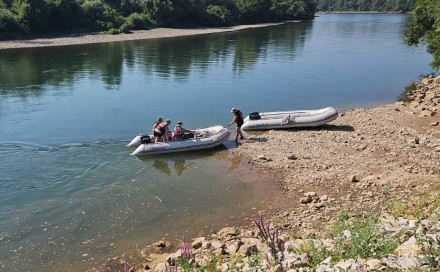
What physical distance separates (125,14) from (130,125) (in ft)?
228

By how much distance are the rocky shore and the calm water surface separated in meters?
1.28

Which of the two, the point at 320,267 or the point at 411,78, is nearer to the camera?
the point at 320,267

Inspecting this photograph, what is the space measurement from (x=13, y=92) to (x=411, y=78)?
103ft

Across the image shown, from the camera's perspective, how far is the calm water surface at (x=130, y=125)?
12453mm

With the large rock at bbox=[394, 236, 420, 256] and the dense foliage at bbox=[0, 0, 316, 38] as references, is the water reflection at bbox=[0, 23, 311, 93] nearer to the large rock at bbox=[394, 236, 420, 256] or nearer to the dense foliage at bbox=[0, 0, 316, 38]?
the dense foliage at bbox=[0, 0, 316, 38]

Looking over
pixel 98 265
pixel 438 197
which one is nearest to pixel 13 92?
pixel 98 265

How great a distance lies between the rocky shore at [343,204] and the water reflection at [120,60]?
20.1 metres

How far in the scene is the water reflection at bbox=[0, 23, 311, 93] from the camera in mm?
36062

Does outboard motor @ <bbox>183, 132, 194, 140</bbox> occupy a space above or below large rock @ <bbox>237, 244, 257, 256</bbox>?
above

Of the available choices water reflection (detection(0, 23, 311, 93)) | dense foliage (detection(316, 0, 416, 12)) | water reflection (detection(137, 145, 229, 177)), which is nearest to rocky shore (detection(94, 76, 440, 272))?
water reflection (detection(137, 145, 229, 177))

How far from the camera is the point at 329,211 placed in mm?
12320

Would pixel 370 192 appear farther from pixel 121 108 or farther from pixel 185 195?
pixel 121 108

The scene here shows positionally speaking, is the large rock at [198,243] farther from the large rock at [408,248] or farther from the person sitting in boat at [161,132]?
the person sitting in boat at [161,132]

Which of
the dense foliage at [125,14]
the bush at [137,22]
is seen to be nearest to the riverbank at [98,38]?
the bush at [137,22]
